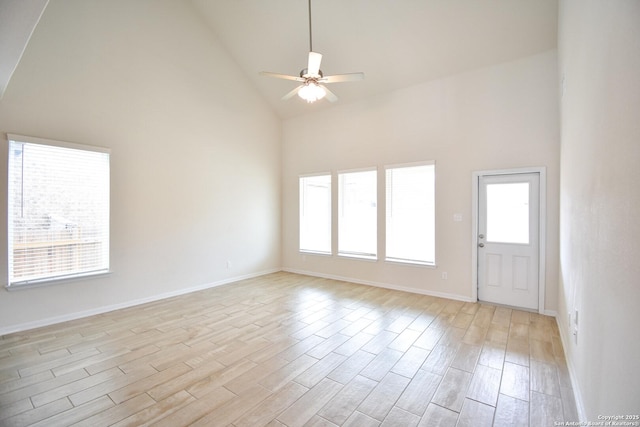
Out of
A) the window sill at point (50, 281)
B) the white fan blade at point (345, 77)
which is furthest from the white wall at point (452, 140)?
the window sill at point (50, 281)

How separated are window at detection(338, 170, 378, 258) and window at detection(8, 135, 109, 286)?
4031 millimetres

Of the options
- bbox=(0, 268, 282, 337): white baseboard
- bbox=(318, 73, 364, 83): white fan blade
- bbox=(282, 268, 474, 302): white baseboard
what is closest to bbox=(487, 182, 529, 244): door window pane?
bbox=(282, 268, 474, 302): white baseboard

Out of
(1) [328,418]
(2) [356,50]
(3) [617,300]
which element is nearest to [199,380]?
(1) [328,418]

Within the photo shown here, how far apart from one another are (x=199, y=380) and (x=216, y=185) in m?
3.75

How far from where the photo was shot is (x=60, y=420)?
1.98 metres

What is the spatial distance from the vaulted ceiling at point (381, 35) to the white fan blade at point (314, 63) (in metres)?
1.68

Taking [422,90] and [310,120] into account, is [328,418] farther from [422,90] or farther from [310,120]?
[310,120]

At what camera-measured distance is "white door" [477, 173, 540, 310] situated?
13.3ft

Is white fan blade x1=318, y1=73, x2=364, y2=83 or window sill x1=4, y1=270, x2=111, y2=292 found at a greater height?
white fan blade x1=318, y1=73, x2=364, y2=83

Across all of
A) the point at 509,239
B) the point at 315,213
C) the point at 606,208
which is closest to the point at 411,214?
the point at 509,239

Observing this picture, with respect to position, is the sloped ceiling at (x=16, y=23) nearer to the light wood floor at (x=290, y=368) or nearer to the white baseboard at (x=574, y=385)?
the light wood floor at (x=290, y=368)

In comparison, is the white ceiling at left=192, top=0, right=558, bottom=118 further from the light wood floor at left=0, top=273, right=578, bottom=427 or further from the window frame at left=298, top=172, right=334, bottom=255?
the light wood floor at left=0, top=273, right=578, bottom=427

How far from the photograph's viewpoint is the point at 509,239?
4.25 meters

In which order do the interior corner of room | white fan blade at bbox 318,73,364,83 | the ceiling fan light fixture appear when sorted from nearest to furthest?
1. the interior corner of room
2. white fan blade at bbox 318,73,364,83
3. the ceiling fan light fixture
